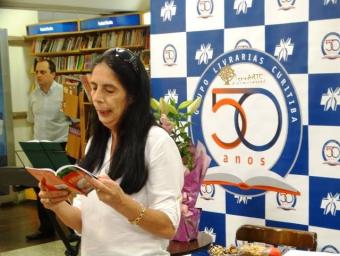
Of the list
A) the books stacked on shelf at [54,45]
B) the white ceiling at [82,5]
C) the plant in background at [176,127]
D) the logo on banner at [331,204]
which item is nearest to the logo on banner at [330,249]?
the logo on banner at [331,204]

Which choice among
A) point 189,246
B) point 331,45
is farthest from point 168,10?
point 189,246

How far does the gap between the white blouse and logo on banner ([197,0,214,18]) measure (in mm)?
1491

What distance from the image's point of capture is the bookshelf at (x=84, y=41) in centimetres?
696

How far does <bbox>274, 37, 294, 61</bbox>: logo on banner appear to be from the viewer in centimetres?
250

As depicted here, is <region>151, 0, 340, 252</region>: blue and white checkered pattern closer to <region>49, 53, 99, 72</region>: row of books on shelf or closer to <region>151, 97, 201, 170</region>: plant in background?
<region>151, 97, 201, 170</region>: plant in background

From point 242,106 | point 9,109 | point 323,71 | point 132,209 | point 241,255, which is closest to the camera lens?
point 132,209

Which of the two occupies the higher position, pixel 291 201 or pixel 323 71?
pixel 323 71

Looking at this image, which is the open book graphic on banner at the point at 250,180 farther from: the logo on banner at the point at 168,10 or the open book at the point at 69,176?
the open book at the point at 69,176

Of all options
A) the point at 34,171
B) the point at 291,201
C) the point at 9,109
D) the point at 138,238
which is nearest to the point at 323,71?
the point at 291,201

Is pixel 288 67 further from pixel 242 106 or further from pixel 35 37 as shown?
pixel 35 37

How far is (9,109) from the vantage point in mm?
7004

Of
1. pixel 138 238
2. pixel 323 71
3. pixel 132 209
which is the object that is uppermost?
pixel 323 71

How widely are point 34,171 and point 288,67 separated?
1568 mm

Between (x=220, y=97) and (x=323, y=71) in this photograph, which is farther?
(x=220, y=97)
